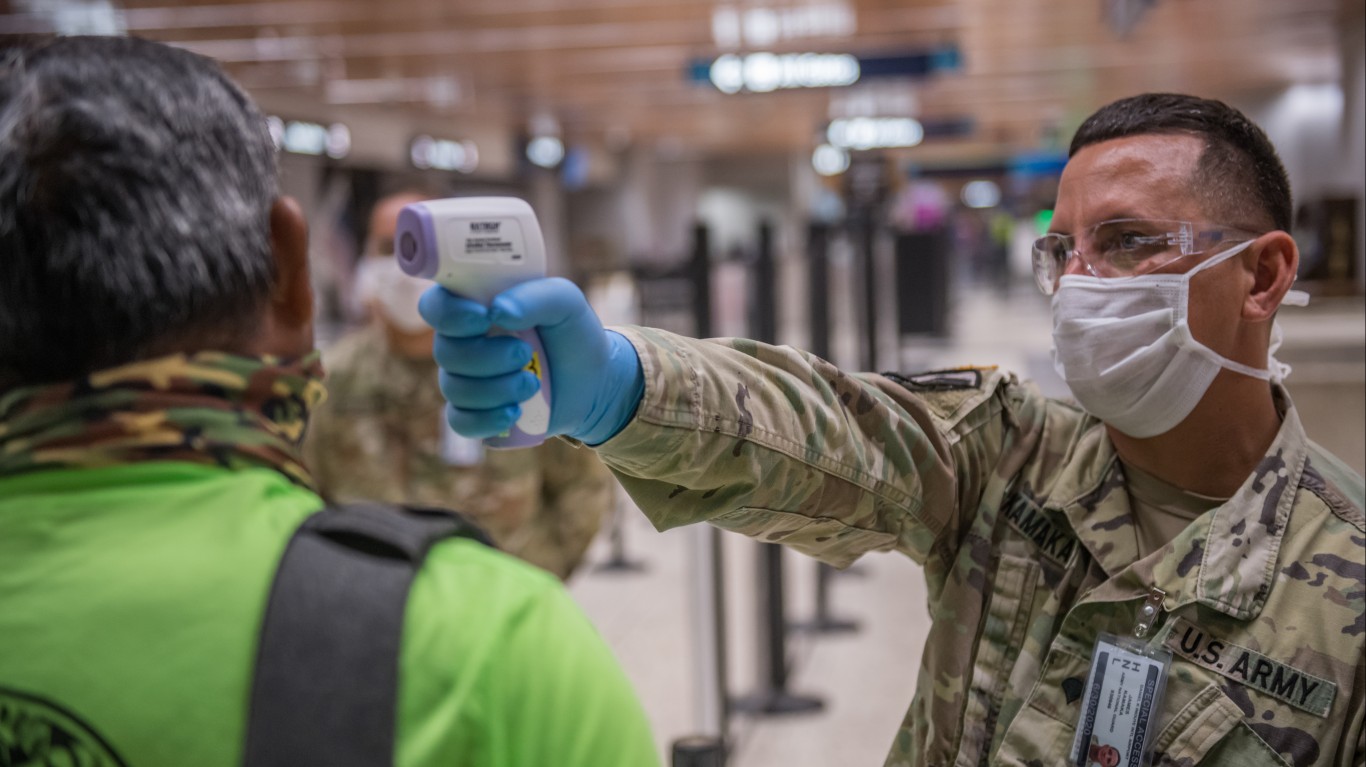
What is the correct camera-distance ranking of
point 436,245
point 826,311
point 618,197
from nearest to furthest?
point 436,245 → point 826,311 → point 618,197

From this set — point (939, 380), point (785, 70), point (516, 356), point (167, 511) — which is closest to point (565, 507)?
point (939, 380)

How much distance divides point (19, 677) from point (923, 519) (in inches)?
41.6

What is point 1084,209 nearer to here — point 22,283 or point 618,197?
point 22,283

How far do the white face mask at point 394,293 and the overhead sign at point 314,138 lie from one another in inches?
327

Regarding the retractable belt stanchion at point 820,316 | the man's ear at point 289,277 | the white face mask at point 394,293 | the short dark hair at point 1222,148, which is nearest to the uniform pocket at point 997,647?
Result: the short dark hair at point 1222,148

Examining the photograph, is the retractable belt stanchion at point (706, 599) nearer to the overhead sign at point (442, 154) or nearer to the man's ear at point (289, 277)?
the man's ear at point (289, 277)

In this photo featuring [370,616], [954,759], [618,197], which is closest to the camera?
[370,616]

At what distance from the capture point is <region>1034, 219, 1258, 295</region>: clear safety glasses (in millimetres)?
1515

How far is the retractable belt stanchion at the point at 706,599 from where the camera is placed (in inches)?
151

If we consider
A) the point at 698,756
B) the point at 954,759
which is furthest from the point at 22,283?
the point at 954,759

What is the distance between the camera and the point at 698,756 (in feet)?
5.13

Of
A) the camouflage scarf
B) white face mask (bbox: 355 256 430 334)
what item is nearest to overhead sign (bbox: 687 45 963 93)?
white face mask (bbox: 355 256 430 334)

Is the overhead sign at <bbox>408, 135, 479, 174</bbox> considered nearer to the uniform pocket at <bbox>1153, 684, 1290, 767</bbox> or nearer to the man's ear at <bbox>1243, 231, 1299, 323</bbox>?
the man's ear at <bbox>1243, 231, 1299, 323</bbox>

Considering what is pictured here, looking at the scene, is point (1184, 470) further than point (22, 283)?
Yes
